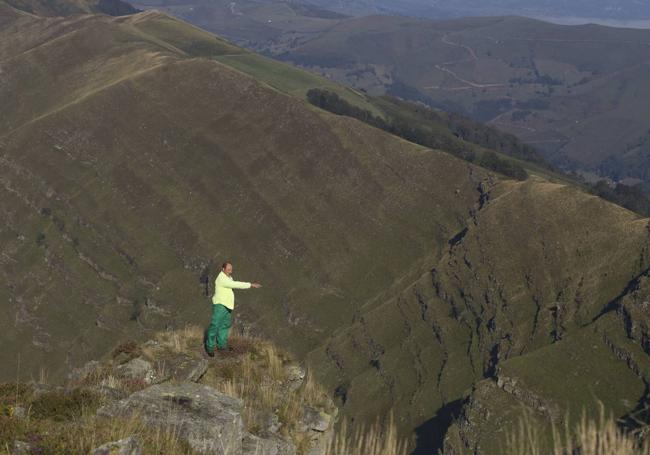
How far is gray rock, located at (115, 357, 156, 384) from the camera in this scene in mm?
22023

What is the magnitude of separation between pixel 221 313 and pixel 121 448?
13.0 metres

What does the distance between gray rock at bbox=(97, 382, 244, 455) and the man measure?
6924 millimetres

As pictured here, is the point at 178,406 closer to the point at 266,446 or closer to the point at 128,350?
the point at 266,446

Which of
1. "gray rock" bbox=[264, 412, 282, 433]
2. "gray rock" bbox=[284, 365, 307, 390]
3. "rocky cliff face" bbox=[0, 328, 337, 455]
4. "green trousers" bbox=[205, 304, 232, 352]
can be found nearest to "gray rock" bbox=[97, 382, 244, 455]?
"rocky cliff face" bbox=[0, 328, 337, 455]

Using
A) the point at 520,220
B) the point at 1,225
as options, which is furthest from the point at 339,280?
the point at 1,225

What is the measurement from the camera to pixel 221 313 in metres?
25.5

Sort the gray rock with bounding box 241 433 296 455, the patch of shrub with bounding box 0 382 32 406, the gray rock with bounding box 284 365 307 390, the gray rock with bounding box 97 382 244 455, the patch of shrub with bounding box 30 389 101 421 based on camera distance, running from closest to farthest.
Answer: the gray rock with bounding box 97 382 244 455 → the patch of shrub with bounding box 30 389 101 421 → the patch of shrub with bounding box 0 382 32 406 → the gray rock with bounding box 241 433 296 455 → the gray rock with bounding box 284 365 307 390

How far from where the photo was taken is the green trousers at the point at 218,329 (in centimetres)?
2502

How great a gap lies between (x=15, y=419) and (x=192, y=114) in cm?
17227

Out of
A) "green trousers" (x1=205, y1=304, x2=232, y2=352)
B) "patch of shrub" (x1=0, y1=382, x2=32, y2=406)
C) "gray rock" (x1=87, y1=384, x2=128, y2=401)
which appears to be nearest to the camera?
"patch of shrub" (x1=0, y1=382, x2=32, y2=406)

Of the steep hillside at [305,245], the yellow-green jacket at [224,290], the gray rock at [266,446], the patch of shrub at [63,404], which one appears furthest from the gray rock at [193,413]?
the steep hillside at [305,245]

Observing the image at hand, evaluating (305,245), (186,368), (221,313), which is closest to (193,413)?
(186,368)

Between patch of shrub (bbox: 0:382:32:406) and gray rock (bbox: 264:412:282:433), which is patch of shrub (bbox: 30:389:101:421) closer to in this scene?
patch of shrub (bbox: 0:382:32:406)

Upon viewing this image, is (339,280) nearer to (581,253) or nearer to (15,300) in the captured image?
(581,253)
